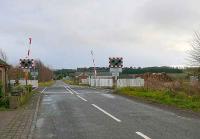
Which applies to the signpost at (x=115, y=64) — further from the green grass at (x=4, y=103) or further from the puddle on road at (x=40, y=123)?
the puddle on road at (x=40, y=123)

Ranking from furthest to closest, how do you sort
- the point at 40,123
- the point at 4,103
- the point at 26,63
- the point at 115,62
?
the point at 115,62 < the point at 26,63 < the point at 4,103 < the point at 40,123

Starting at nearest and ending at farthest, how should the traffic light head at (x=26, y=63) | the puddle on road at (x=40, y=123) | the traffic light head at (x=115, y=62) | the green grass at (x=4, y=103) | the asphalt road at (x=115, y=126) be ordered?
the asphalt road at (x=115, y=126) < the puddle on road at (x=40, y=123) < the green grass at (x=4, y=103) < the traffic light head at (x=26, y=63) < the traffic light head at (x=115, y=62)

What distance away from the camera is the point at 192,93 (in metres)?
26.2

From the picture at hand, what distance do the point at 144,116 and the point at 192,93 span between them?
10570 millimetres

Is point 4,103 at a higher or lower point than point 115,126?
higher

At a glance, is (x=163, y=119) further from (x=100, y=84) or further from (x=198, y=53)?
(x=100, y=84)

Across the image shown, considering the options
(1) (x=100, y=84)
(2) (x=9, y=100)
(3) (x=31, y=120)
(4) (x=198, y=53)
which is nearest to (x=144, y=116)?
(3) (x=31, y=120)

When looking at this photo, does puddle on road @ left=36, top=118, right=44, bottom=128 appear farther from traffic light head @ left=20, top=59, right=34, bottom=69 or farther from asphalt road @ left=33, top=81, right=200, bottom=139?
traffic light head @ left=20, top=59, right=34, bottom=69

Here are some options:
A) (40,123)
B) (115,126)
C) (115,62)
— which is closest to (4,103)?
(40,123)

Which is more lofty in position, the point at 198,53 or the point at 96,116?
the point at 198,53

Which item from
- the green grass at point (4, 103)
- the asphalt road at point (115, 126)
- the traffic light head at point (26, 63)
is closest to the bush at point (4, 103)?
the green grass at point (4, 103)

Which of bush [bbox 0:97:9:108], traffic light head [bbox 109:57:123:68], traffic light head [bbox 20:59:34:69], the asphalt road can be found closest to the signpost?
traffic light head [bbox 109:57:123:68]

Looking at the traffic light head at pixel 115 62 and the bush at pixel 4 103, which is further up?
the traffic light head at pixel 115 62

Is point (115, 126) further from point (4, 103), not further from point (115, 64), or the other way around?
point (115, 64)
